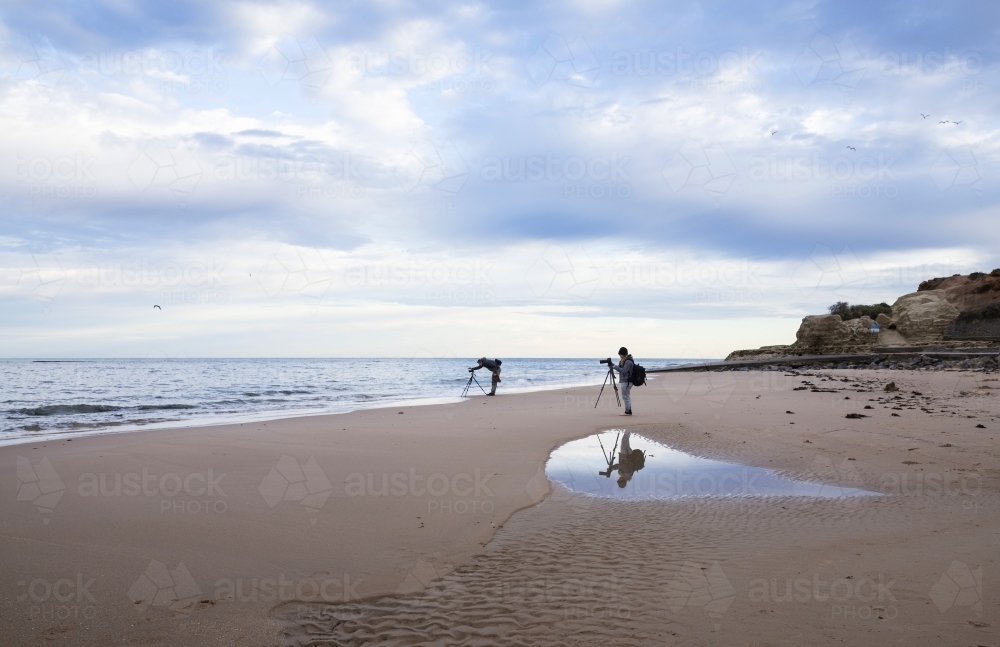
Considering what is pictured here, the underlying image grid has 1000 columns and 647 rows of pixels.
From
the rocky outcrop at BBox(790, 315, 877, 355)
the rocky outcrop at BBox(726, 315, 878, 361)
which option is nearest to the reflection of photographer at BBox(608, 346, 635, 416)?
the rocky outcrop at BBox(726, 315, 878, 361)

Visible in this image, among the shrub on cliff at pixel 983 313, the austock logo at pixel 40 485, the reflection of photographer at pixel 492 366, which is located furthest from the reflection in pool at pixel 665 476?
the shrub on cliff at pixel 983 313

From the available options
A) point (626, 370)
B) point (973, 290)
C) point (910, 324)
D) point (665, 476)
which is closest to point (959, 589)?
point (665, 476)

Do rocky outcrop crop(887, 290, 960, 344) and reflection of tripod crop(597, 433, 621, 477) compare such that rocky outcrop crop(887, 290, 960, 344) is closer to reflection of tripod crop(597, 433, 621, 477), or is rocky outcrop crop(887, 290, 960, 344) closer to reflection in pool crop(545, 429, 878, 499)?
reflection of tripod crop(597, 433, 621, 477)

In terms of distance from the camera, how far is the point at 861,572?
14.3 ft

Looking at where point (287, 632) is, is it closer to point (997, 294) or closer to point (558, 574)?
point (558, 574)

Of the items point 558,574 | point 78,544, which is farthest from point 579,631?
point 78,544

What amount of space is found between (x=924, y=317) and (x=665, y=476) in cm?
4950

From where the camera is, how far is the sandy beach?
12.0ft

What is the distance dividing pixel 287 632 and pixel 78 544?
275cm

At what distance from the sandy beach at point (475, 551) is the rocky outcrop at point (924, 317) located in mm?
43555

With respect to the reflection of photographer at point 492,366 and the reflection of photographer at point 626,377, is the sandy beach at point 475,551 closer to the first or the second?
the reflection of photographer at point 626,377

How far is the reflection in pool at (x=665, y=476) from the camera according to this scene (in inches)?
278

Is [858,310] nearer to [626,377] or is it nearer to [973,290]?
[973,290]

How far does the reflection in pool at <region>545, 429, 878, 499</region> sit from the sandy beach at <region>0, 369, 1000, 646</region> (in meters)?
0.31
